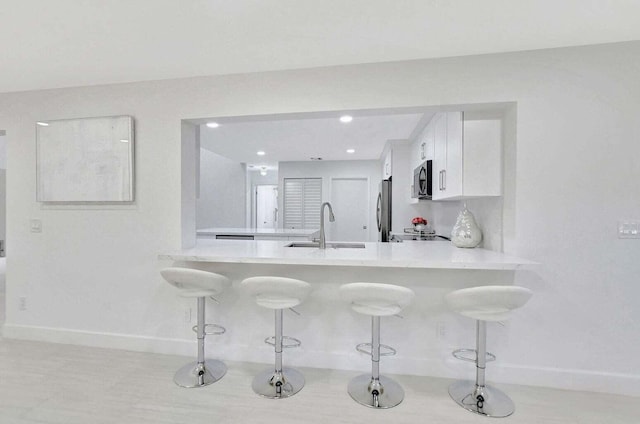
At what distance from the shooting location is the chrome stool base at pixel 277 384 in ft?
6.60

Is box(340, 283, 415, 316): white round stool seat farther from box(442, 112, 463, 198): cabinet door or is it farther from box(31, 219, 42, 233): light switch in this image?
box(31, 219, 42, 233): light switch

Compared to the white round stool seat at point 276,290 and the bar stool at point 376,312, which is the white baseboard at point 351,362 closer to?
the bar stool at point 376,312

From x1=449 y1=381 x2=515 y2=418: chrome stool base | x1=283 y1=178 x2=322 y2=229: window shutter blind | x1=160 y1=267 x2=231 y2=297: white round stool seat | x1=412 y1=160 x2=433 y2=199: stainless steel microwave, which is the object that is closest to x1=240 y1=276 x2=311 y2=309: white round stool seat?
x1=160 y1=267 x2=231 y2=297: white round stool seat

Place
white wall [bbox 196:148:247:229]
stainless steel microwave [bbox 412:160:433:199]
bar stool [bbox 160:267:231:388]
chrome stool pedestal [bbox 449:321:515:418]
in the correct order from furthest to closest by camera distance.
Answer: white wall [bbox 196:148:247:229]
stainless steel microwave [bbox 412:160:433:199]
bar stool [bbox 160:267:231:388]
chrome stool pedestal [bbox 449:321:515:418]

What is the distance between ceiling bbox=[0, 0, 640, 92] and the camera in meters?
1.62

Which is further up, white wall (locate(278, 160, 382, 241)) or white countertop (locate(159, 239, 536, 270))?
white wall (locate(278, 160, 382, 241))

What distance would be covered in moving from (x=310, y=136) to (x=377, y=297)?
3.25 metres

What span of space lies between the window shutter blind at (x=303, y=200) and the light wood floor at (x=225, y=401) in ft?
15.7

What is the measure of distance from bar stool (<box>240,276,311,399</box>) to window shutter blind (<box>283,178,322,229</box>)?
496 cm

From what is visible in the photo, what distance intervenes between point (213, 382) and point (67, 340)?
1.60m

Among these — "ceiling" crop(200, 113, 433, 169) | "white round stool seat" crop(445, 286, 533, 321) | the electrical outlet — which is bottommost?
the electrical outlet

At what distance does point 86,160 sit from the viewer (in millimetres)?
2621

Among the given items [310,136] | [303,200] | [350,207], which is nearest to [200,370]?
[310,136]

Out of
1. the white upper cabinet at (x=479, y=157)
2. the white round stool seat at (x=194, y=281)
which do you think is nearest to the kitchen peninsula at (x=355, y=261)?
the white round stool seat at (x=194, y=281)
